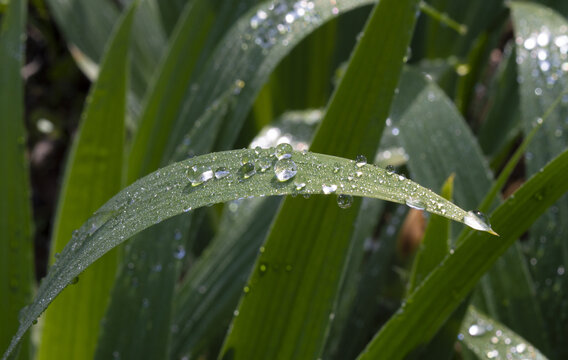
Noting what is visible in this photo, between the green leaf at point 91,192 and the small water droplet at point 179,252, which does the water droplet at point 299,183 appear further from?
the green leaf at point 91,192

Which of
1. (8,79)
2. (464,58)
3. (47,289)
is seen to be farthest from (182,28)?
(464,58)

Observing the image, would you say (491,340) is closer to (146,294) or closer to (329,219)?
(329,219)

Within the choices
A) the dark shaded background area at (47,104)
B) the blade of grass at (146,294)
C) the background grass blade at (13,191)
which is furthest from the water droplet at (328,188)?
the dark shaded background area at (47,104)

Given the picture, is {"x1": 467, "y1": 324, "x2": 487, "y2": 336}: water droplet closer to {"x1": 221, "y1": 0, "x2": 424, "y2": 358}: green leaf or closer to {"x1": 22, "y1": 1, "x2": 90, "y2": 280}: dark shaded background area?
{"x1": 221, "y1": 0, "x2": 424, "y2": 358}: green leaf

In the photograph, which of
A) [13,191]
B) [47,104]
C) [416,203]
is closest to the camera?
[416,203]

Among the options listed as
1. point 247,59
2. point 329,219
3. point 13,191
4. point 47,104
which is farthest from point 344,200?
point 47,104

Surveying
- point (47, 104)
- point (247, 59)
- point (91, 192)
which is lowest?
point (91, 192)

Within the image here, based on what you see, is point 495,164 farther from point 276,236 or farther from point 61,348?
point 61,348
